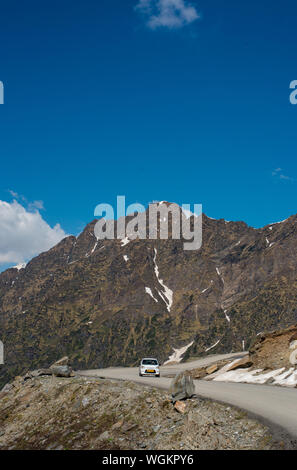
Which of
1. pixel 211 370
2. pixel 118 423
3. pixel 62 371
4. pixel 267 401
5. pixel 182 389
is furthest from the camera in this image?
pixel 211 370

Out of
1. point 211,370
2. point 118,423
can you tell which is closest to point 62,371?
point 211,370

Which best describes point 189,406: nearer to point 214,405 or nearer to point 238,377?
point 214,405

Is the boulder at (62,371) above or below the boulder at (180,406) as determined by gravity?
below

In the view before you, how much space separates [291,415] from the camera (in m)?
15.2

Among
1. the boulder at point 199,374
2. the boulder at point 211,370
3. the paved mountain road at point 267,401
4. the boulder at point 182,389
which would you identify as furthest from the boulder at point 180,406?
the boulder at point 211,370

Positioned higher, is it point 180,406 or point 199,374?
point 180,406

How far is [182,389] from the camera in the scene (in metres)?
19.1

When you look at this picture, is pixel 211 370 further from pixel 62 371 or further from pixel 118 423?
pixel 118 423

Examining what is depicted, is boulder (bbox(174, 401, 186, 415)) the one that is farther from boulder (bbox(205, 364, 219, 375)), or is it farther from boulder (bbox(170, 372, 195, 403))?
boulder (bbox(205, 364, 219, 375))

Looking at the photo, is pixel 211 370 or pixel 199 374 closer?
pixel 211 370

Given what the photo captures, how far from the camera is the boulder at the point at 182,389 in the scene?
18.9 metres

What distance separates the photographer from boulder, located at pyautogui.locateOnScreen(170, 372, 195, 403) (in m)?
18.9

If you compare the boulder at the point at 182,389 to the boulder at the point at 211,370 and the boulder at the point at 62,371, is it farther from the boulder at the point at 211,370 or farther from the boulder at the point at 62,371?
the boulder at the point at 211,370
